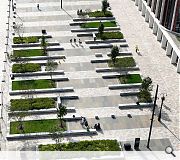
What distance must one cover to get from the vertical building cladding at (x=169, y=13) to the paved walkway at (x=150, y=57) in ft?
14.3

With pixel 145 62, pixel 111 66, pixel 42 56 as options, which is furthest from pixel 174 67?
Answer: pixel 42 56

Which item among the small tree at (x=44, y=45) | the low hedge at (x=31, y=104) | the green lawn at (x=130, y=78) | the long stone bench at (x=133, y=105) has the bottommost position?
the low hedge at (x=31, y=104)

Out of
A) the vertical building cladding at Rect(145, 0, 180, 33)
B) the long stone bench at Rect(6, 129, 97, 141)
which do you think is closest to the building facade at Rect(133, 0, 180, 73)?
the vertical building cladding at Rect(145, 0, 180, 33)

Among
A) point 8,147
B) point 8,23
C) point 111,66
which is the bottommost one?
point 8,147

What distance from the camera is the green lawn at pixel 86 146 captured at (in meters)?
47.8

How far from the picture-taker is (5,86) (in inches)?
2297

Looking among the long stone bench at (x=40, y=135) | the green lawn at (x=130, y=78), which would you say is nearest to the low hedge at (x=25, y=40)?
the green lawn at (x=130, y=78)

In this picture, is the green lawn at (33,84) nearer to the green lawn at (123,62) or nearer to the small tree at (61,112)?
the small tree at (61,112)

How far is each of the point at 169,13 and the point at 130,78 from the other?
44.5ft

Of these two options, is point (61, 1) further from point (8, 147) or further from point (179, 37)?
point (8, 147)

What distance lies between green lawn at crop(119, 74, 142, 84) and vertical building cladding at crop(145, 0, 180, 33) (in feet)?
35.8

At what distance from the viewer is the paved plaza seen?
167 ft

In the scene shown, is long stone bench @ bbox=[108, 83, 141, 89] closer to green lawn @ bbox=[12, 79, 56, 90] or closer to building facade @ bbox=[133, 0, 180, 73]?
building facade @ bbox=[133, 0, 180, 73]

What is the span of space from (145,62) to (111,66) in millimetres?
5851
